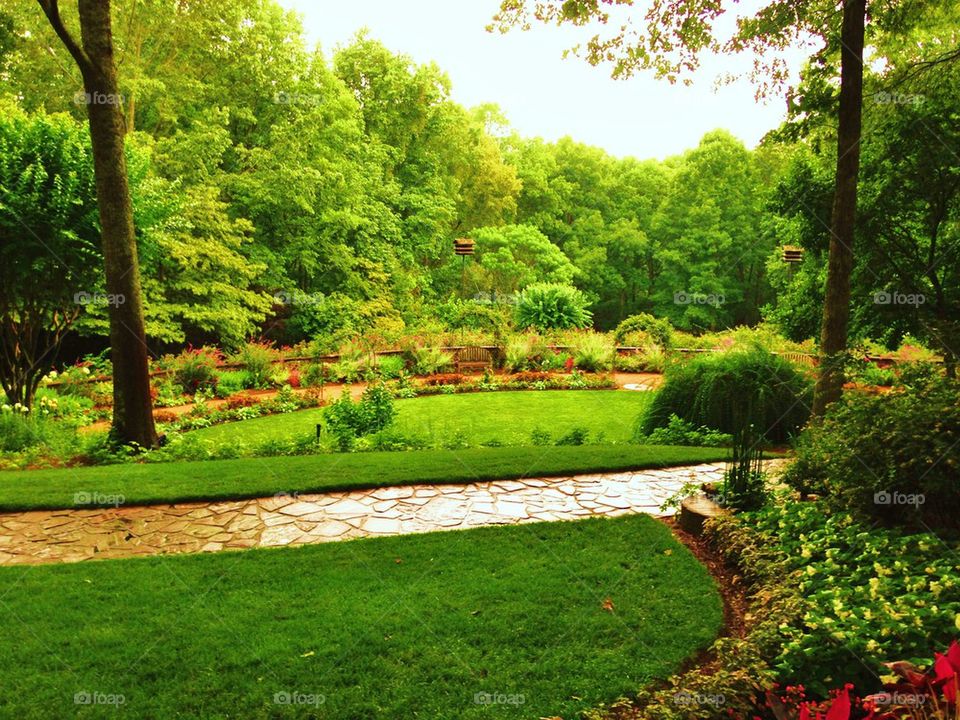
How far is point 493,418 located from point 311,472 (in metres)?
4.17

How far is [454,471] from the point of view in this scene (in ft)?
19.2

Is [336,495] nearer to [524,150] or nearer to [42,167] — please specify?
[42,167]

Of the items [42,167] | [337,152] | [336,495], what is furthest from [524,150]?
[336,495]

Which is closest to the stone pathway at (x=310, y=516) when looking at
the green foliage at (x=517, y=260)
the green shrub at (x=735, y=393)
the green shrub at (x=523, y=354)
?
the green shrub at (x=735, y=393)

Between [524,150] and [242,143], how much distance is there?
17.5 meters

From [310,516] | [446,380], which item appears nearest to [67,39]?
[310,516]

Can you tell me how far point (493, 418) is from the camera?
9.53 metres

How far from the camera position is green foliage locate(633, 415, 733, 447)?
747 centimetres

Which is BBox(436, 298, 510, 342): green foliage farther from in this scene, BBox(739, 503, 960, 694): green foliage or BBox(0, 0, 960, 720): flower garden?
BBox(739, 503, 960, 694): green foliage

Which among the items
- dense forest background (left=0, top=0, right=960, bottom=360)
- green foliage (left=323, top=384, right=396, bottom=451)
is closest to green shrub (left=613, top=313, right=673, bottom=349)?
dense forest background (left=0, top=0, right=960, bottom=360)

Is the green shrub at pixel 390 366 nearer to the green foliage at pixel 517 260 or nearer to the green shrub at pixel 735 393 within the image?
the green shrub at pixel 735 393

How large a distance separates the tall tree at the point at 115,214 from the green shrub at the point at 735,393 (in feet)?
20.5

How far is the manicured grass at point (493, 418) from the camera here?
8.27 metres

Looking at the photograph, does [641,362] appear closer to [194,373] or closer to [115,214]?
[194,373]
